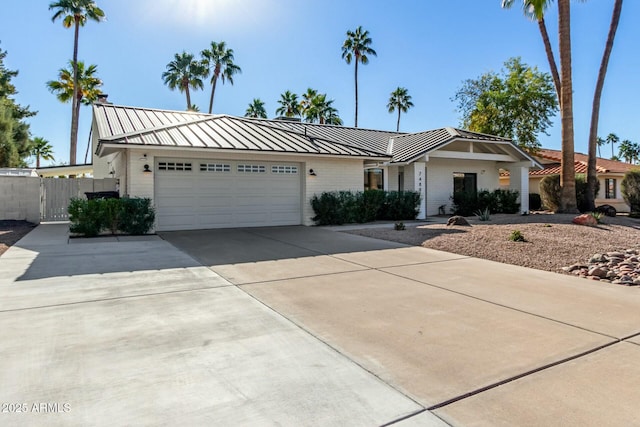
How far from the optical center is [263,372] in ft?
10.7

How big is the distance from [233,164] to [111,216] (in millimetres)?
4194

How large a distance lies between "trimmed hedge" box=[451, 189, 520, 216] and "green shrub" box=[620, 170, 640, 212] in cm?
469

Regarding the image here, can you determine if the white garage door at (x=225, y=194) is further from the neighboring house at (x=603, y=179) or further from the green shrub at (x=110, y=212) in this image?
the neighboring house at (x=603, y=179)

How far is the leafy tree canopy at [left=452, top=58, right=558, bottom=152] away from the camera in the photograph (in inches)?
980

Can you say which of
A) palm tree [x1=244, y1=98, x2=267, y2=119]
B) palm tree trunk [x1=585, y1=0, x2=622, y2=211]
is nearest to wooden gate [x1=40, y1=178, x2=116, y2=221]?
palm tree trunk [x1=585, y1=0, x2=622, y2=211]

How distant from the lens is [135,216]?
1155 cm

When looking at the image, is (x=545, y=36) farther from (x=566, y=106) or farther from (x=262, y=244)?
(x=262, y=244)

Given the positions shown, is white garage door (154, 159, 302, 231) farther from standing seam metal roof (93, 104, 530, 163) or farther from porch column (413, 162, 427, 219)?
porch column (413, 162, 427, 219)

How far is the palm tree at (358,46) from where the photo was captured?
37.2m

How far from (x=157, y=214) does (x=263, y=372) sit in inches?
413

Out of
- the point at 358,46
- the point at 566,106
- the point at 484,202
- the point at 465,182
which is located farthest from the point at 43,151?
the point at 566,106

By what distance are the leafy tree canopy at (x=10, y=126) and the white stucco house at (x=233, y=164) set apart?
37.5ft

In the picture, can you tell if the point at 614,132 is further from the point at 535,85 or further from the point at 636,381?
the point at 636,381

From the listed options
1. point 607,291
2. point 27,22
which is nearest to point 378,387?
point 607,291
